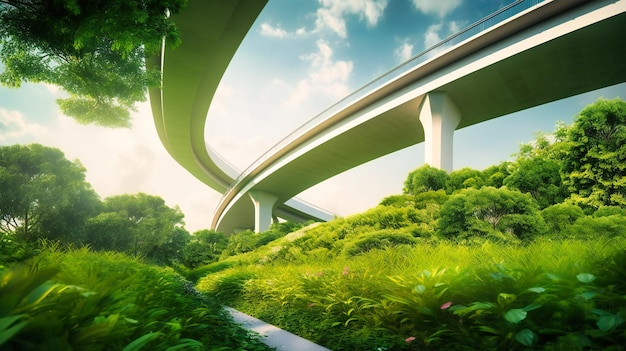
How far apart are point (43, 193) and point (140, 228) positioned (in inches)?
274

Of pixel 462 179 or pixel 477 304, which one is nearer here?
pixel 477 304

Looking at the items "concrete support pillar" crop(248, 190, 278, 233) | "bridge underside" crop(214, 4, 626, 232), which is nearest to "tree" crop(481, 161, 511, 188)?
"bridge underside" crop(214, 4, 626, 232)

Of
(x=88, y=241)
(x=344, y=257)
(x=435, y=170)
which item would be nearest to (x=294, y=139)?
(x=435, y=170)

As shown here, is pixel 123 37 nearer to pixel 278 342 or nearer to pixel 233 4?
pixel 278 342

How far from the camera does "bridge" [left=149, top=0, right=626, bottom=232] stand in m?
14.3

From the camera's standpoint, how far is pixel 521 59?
1562 centimetres

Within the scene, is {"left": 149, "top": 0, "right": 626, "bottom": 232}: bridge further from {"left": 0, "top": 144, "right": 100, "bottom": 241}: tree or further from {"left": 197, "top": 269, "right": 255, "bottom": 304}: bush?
{"left": 197, "top": 269, "right": 255, "bottom": 304}: bush

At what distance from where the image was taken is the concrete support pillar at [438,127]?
719 inches

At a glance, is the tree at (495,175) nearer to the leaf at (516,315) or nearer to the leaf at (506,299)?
the leaf at (506,299)

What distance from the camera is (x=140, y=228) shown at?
24.4 meters

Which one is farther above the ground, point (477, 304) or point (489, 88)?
point (489, 88)

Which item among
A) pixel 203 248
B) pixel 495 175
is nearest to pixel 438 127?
pixel 495 175

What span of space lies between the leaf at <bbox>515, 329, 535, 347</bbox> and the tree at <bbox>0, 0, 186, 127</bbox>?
304 inches

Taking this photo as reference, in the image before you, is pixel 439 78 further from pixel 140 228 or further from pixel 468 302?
pixel 140 228
